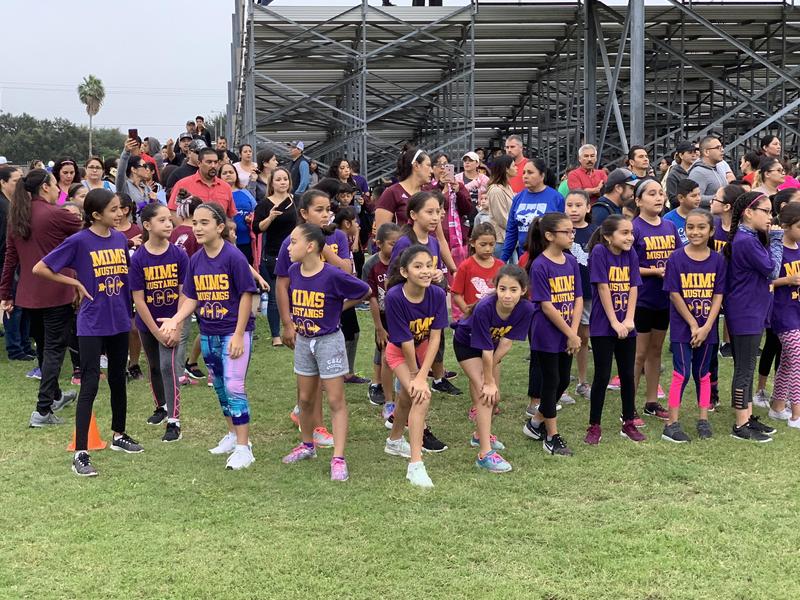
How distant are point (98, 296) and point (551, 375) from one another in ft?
10.2

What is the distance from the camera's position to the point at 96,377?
571cm

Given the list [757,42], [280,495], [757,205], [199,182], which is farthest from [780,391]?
[757,42]

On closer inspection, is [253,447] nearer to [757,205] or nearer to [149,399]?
[149,399]

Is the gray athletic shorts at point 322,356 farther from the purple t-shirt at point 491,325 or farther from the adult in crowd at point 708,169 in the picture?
the adult in crowd at point 708,169

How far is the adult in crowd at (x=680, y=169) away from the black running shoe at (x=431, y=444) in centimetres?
435

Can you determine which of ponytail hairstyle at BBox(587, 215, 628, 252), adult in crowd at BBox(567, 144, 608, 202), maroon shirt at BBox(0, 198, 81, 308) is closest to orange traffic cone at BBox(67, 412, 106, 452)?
maroon shirt at BBox(0, 198, 81, 308)

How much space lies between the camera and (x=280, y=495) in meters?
5.05

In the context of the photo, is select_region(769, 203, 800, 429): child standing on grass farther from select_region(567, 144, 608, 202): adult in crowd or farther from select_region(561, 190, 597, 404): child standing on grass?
select_region(567, 144, 608, 202): adult in crowd

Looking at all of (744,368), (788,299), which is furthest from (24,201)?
(788,299)

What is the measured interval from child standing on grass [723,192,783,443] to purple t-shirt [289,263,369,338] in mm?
2710

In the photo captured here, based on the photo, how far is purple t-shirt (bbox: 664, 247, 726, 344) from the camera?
6086 mm

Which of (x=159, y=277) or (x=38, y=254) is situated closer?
(x=159, y=277)

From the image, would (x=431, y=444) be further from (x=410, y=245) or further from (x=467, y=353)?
(x=410, y=245)

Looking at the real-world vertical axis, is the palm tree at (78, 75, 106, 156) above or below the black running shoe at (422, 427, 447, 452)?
above
